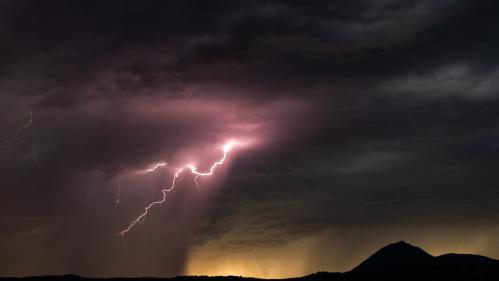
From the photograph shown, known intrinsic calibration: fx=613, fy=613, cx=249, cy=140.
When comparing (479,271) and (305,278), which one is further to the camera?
(305,278)

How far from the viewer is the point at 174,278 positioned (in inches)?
5551

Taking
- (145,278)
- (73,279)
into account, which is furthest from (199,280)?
(73,279)

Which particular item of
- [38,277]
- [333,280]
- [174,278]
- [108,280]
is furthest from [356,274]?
[38,277]

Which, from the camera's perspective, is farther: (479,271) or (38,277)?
(38,277)

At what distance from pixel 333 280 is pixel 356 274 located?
28.3ft

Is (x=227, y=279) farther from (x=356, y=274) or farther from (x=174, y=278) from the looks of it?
(x=356, y=274)

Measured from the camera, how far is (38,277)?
135m

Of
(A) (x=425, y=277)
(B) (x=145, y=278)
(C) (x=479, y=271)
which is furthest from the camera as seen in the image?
(B) (x=145, y=278)

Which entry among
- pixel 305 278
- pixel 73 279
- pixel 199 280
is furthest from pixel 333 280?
pixel 73 279

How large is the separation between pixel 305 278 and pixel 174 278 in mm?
30013

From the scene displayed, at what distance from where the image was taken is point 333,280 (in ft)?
438

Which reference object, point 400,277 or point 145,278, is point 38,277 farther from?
point 400,277

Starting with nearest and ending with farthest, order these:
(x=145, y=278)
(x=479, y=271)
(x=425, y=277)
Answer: (x=479, y=271)
(x=425, y=277)
(x=145, y=278)

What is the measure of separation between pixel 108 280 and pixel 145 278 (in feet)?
31.8
